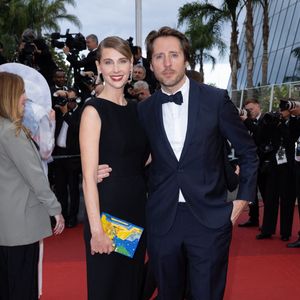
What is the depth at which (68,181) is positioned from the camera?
24.4ft

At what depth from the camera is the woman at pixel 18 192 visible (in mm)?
2895

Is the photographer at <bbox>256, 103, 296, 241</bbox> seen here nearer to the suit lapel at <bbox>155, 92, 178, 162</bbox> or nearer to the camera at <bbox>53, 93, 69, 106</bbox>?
the camera at <bbox>53, 93, 69, 106</bbox>

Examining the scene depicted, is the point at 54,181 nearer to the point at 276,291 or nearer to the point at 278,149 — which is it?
the point at 278,149

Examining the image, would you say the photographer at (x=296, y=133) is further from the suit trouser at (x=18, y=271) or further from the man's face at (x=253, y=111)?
the suit trouser at (x=18, y=271)

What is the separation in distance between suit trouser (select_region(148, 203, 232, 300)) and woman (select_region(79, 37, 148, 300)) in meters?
0.18

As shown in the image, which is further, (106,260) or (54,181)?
(54,181)

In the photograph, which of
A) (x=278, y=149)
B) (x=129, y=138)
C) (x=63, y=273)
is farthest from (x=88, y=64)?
(x=129, y=138)

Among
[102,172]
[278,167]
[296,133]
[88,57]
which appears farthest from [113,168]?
[88,57]

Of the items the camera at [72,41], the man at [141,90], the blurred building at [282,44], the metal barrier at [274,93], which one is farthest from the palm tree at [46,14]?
the man at [141,90]

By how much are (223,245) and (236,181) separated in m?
0.37

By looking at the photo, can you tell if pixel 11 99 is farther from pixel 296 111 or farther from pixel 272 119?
pixel 272 119

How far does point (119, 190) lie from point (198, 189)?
40 cm

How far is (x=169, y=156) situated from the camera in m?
2.64

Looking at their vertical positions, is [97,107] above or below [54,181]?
above
